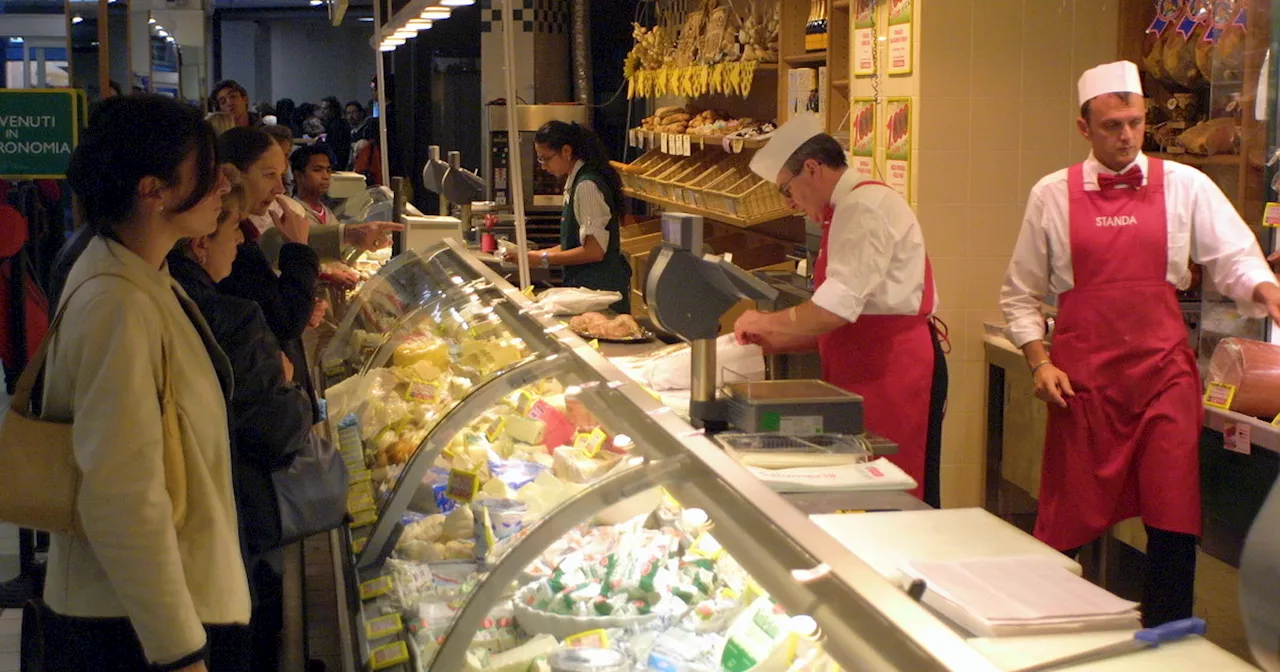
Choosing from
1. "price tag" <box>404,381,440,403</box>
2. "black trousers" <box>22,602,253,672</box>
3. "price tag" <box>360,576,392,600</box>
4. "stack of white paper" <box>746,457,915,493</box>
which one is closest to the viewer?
"black trousers" <box>22,602,253,672</box>

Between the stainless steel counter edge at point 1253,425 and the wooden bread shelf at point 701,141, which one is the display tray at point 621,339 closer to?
the stainless steel counter edge at point 1253,425

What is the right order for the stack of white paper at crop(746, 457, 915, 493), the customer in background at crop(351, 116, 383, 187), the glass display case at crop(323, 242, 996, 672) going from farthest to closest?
the customer in background at crop(351, 116, 383, 187) → the stack of white paper at crop(746, 457, 915, 493) → the glass display case at crop(323, 242, 996, 672)

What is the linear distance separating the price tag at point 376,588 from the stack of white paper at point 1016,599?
Result: 5.19 ft

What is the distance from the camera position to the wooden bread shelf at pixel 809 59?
22.9 ft

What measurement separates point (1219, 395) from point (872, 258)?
1138mm

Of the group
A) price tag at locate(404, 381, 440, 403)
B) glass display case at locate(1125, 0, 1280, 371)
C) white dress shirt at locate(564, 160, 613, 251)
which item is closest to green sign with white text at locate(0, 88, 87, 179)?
price tag at locate(404, 381, 440, 403)

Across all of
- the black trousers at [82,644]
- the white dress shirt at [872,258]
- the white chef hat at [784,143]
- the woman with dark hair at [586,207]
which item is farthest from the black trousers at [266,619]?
the woman with dark hair at [586,207]

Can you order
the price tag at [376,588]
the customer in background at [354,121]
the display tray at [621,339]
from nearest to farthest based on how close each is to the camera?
the price tag at [376,588]
the display tray at [621,339]
the customer in background at [354,121]

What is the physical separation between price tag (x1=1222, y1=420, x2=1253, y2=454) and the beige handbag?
303 centimetres

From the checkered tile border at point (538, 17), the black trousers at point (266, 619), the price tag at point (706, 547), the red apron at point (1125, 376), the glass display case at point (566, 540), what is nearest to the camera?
the glass display case at point (566, 540)

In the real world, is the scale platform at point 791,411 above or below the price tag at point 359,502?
above

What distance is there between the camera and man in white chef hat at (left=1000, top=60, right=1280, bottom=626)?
3.89m

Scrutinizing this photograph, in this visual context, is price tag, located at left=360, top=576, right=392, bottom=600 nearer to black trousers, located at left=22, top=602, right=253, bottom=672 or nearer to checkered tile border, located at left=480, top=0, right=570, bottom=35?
black trousers, located at left=22, top=602, right=253, bottom=672

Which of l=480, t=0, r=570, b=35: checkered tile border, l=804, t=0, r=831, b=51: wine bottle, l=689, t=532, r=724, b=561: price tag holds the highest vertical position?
l=480, t=0, r=570, b=35: checkered tile border
